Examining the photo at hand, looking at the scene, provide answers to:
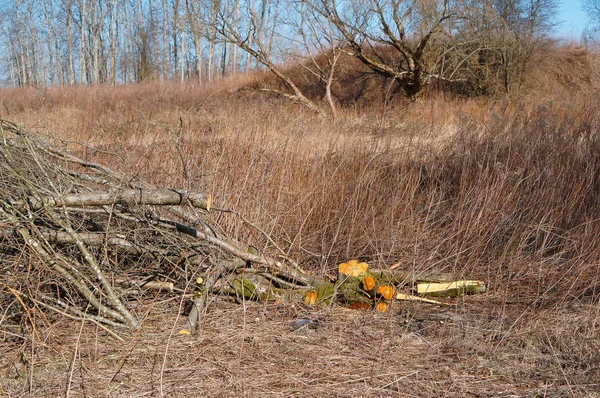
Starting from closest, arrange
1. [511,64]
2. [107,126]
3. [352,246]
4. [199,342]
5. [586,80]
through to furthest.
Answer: [199,342] → [352,246] → [107,126] → [511,64] → [586,80]

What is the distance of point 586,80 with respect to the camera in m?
15.4

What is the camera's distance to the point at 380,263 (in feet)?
12.6

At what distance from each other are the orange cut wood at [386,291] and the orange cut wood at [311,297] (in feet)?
1.39

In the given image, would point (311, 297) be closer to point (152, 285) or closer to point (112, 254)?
point (152, 285)

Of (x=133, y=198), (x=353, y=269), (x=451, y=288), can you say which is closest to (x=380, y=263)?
(x=353, y=269)

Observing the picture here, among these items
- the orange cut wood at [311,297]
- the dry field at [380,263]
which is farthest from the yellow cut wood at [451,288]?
the orange cut wood at [311,297]

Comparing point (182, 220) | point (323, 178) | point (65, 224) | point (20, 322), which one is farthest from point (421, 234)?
point (20, 322)

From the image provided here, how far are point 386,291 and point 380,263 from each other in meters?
0.45

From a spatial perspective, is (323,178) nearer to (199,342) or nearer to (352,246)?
(352,246)

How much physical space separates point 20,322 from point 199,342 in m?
0.99

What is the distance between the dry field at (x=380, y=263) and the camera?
2.48 metres

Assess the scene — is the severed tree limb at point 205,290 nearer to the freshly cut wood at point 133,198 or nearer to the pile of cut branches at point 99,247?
the pile of cut branches at point 99,247

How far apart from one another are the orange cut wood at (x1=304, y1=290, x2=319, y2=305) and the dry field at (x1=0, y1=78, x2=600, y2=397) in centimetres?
9

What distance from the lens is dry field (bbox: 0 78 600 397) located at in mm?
2477
